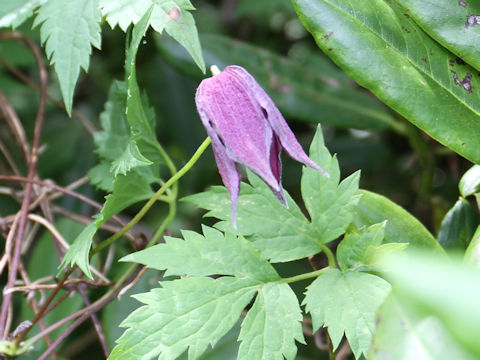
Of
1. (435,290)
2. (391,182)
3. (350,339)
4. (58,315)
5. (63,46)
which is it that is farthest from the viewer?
(391,182)

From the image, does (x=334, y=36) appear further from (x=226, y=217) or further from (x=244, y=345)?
(x=244, y=345)

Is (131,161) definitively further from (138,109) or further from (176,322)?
(176,322)

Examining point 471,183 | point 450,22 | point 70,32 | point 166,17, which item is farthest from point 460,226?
point 70,32

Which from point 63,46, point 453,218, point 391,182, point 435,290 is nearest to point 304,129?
point 391,182

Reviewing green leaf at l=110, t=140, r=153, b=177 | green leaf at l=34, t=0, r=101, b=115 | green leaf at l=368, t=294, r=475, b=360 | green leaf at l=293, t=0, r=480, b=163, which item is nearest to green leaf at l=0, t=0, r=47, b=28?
green leaf at l=34, t=0, r=101, b=115

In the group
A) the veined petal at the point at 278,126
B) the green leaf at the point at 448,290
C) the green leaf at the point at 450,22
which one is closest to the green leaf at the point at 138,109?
the veined petal at the point at 278,126

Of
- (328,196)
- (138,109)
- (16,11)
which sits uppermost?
(16,11)
